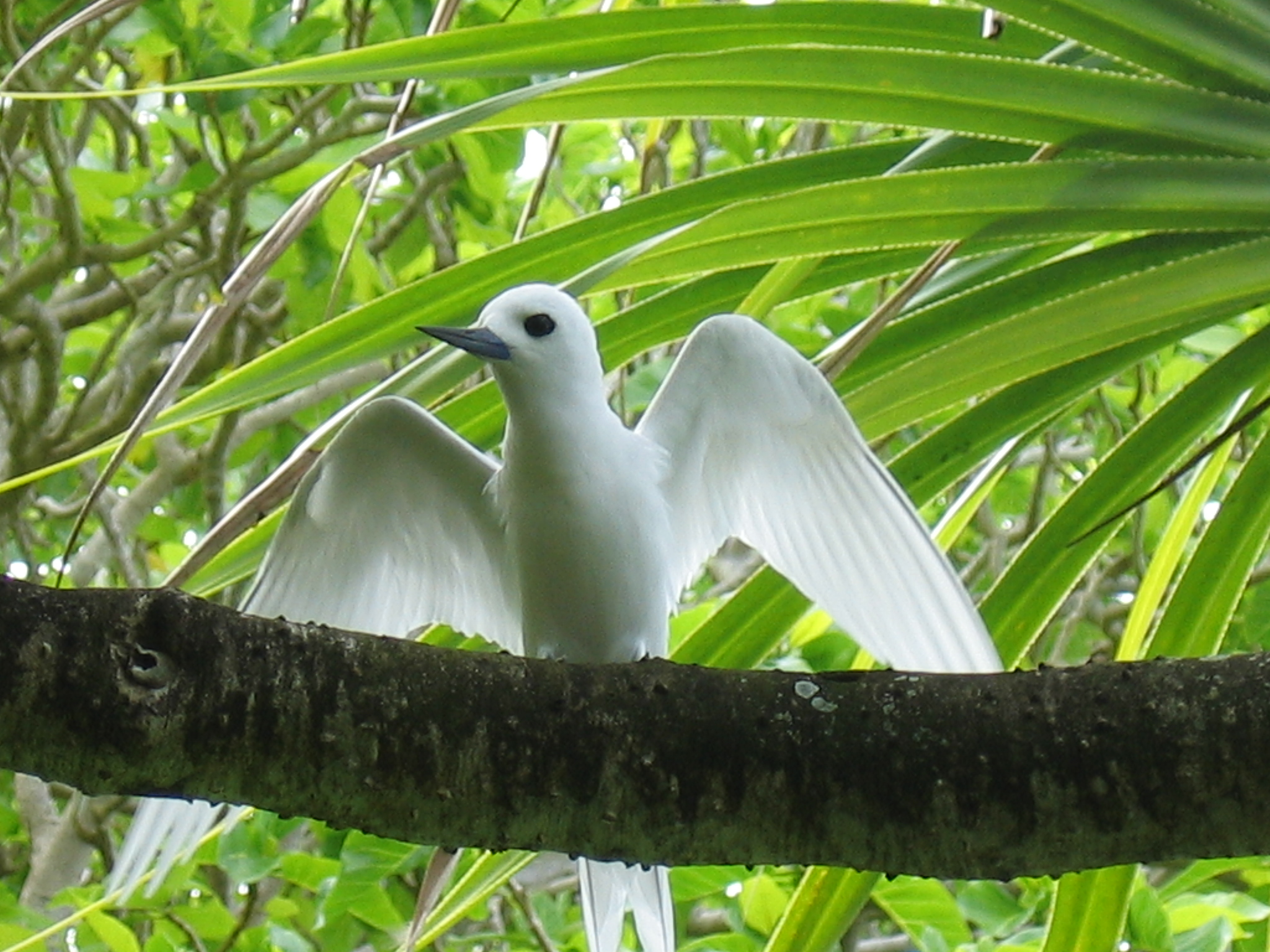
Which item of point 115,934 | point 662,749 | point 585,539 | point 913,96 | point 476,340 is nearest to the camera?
point 662,749

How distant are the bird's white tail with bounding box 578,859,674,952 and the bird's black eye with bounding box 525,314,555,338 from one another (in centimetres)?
53

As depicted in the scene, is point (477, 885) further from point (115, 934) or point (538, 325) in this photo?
point (115, 934)

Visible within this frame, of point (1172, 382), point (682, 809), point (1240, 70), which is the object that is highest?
point (1172, 382)

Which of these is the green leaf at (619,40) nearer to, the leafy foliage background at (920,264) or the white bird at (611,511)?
the leafy foliage background at (920,264)

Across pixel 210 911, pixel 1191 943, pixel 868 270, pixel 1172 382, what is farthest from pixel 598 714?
pixel 1172 382

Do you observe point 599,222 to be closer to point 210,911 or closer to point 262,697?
point 262,697

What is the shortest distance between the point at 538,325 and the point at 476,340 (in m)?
0.17

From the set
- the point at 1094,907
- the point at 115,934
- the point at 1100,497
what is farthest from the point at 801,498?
the point at 115,934

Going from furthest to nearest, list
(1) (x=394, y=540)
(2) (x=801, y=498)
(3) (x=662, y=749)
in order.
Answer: (1) (x=394, y=540), (2) (x=801, y=498), (3) (x=662, y=749)

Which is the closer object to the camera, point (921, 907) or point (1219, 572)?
point (1219, 572)

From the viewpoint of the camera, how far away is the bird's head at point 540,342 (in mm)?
1550

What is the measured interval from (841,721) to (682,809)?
0.10 meters

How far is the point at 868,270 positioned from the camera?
1.42 m

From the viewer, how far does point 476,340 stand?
1.42m
